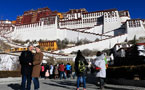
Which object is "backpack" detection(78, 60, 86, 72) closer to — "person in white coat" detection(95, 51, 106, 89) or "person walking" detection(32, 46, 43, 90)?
"person in white coat" detection(95, 51, 106, 89)

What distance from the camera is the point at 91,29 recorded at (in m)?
48.7

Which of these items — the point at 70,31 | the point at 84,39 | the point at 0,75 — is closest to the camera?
the point at 0,75

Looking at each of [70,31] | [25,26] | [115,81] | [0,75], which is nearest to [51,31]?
[70,31]

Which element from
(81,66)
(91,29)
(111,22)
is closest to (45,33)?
(91,29)

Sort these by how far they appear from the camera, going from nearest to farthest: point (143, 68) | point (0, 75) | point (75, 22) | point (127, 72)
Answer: point (143, 68), point (127, 72), point (0, 75), point (75, 22)

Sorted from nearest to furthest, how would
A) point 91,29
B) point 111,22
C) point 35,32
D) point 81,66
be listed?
point 81,66 < point 111,22 < point 91,29 < point 35,32

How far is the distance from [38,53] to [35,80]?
0.86 metres

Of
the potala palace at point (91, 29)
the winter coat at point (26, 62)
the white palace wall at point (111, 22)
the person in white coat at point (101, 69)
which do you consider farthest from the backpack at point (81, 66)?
the white palace wall at point (111, 22)

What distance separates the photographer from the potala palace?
133ft

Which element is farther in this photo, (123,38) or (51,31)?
(51,31)

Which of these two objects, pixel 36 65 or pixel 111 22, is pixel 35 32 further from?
pixel 36 65

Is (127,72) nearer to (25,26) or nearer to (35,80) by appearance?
(35,80)

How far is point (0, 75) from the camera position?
1052cm

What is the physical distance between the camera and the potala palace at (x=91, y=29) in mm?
40594
